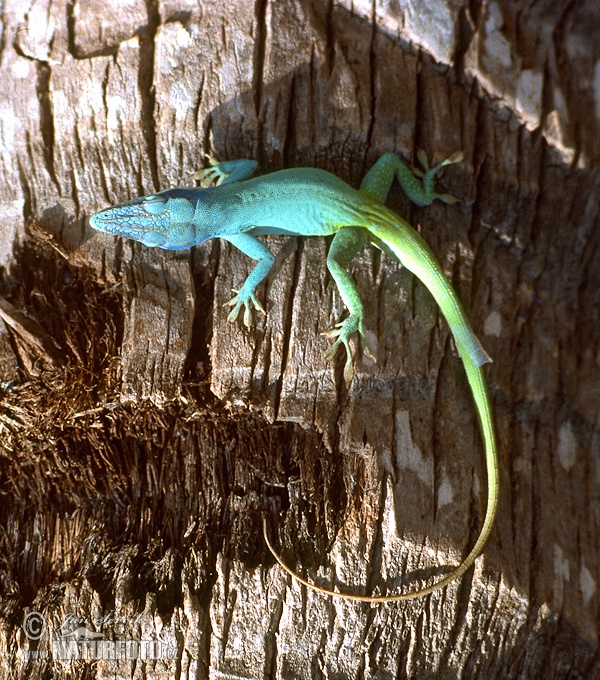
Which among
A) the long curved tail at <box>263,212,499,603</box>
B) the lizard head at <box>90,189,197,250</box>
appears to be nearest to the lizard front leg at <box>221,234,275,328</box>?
the lizard head at <box>90,189,197,250</box>

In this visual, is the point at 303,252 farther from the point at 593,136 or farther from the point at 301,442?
the point at 593,136

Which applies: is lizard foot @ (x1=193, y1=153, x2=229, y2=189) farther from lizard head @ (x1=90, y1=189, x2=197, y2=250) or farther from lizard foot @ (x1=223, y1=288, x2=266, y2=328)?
lizard foot @ (x1=223, y1=288, x2=266, y2=328)

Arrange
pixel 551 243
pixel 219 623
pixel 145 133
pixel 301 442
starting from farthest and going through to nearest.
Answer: pixel 551 243 → pixel 145 133 → pixel 301 442 → pixel 219 623

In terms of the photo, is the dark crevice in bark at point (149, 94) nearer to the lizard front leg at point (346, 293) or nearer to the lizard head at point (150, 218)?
the lizard head at point (150, 218)

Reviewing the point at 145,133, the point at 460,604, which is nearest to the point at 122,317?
the point at 145,133

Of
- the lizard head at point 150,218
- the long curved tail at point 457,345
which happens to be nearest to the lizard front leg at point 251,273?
the lizard head at point 150,218

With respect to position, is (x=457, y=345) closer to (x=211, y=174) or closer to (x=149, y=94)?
(x=211, y=174)

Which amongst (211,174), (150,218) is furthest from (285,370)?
(211,174)
